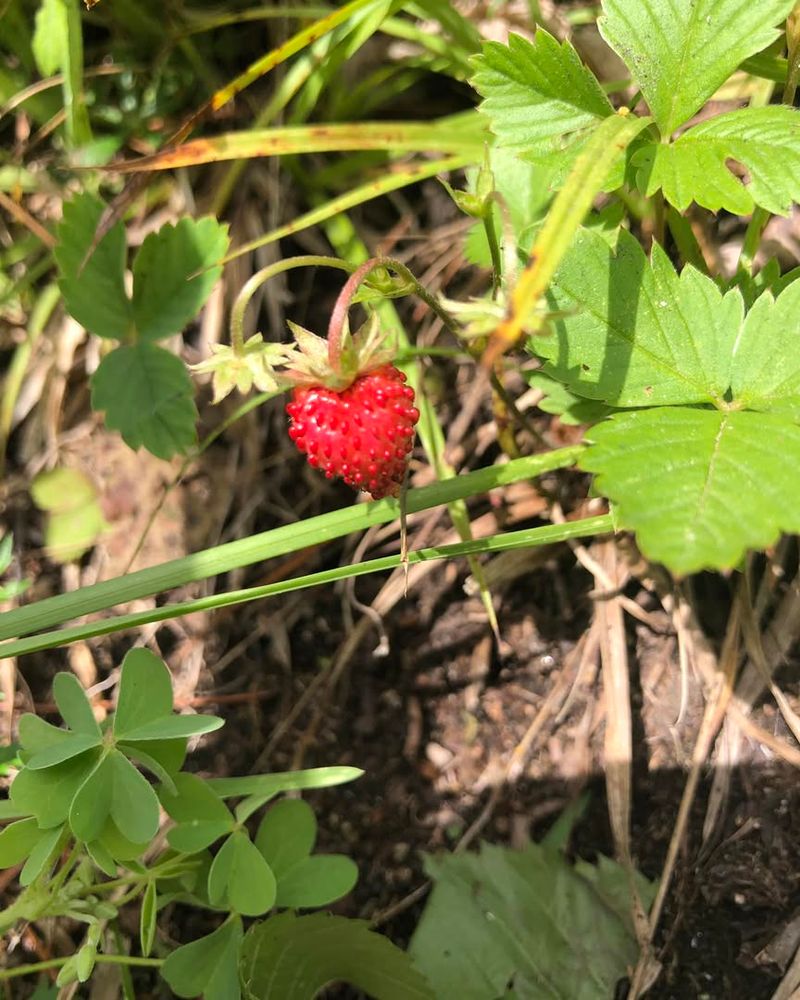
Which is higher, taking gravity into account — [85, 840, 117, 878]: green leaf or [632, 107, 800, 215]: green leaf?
[632, 107, 800, 215]: green leaf

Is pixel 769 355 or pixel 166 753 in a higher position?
pixel 769 355

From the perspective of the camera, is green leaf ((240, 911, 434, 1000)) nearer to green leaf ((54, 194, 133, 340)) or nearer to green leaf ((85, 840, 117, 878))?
green leaf ((85, 840, 117, 878))

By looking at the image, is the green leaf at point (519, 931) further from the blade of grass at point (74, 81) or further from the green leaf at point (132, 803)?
the blade of grass at point (74, 81)

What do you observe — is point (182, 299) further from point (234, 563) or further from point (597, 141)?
point (597, 141)

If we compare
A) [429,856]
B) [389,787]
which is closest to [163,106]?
[389,787]

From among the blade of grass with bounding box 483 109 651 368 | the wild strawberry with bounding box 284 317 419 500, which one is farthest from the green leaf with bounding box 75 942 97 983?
the blade of grass with bounding box 483 109 651 368

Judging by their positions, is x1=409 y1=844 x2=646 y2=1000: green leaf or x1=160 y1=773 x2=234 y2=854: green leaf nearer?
x1=160 y1=773 x2=234 y2=854: green leaf

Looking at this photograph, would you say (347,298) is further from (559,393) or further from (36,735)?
(36,735)

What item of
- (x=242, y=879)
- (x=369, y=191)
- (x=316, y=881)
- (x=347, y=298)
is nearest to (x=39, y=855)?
(x=242, y=879)
